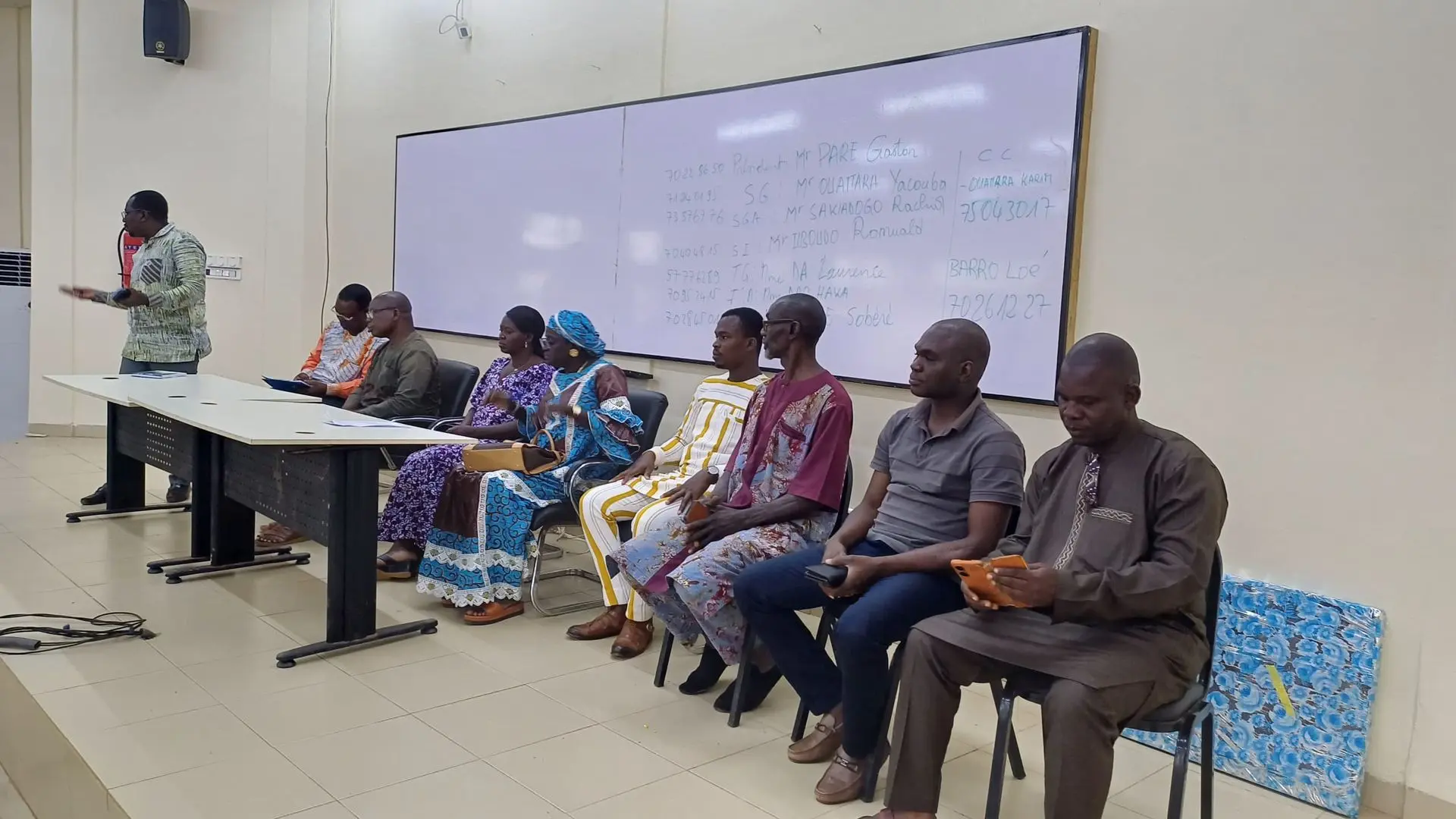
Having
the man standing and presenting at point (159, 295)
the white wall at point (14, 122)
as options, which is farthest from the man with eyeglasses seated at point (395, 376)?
the white wall at point (14, 122)

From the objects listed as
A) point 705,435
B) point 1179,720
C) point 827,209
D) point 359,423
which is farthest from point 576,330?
point 1179,720

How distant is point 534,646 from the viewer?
3.34 m

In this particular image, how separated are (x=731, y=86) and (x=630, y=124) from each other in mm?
603

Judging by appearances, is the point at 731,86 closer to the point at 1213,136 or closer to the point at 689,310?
the point at 689,310

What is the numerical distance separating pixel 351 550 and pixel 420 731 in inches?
31.1

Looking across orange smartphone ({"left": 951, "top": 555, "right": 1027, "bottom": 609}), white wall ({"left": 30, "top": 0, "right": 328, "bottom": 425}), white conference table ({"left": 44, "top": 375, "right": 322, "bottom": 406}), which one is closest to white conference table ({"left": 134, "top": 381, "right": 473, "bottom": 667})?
white conference table ({"left": 44, "top": 375, "right": 322, "bottom": 406})

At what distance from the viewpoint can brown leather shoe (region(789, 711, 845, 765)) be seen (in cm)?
255

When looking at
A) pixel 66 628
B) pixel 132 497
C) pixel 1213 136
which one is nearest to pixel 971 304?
pixel 1213 136

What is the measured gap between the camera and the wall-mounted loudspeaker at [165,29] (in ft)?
21.6

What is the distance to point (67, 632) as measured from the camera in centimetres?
309

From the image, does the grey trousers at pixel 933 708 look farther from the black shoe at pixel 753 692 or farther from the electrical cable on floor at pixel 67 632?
the electrical cable on floor at pixel 67 632

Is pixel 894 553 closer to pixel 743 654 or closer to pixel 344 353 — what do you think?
pixel 743 654

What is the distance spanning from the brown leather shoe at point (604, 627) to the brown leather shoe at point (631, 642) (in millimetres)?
111

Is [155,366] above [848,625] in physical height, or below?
above
